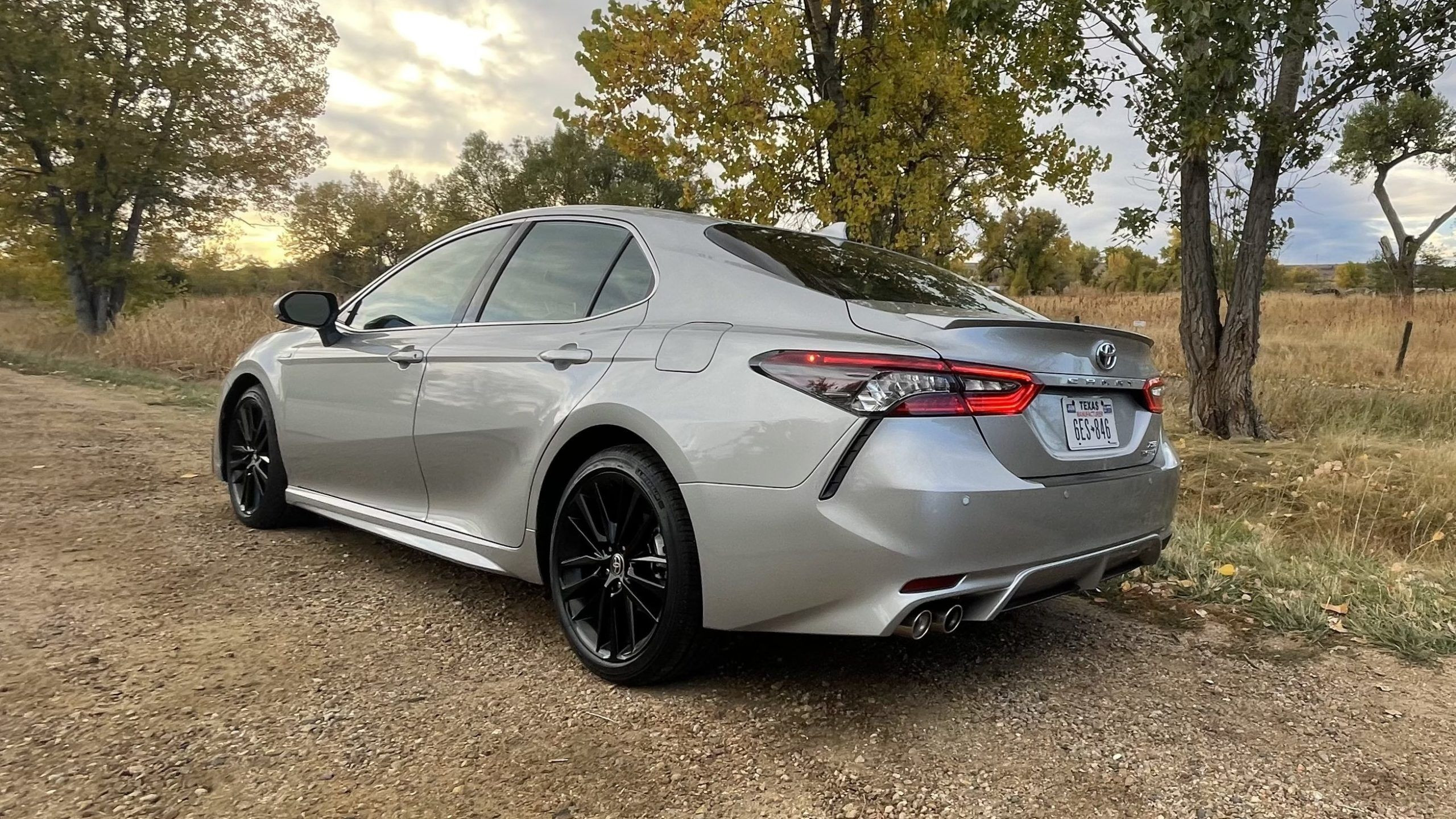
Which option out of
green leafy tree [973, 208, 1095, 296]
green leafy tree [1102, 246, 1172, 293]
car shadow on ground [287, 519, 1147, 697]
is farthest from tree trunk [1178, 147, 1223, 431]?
green leafy tree [1102, 246, 1172, 293]

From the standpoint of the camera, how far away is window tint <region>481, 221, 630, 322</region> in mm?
3051

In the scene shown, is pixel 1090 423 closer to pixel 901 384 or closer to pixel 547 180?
pixel 901 384

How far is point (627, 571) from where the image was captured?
8.64 ft

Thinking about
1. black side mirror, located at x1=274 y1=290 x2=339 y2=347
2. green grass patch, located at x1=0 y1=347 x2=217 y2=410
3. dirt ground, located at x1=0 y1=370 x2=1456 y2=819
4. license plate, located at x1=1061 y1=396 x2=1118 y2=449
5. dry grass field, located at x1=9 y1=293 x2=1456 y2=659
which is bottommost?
dry grass field, located at x1=9 y1=293 x2=1456 y2=659

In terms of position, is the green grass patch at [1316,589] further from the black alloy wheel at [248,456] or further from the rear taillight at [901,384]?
the black alloy wheel at [248,456]

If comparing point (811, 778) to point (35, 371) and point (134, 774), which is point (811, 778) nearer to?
point (134, 774)

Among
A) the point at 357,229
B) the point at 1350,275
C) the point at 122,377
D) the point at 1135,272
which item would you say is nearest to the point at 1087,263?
the point at 1135,272

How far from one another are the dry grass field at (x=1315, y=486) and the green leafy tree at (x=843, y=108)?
142 inches

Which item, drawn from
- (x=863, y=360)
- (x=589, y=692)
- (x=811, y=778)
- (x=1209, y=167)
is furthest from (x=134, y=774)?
(x=1209, y=167)

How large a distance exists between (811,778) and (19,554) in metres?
3.66

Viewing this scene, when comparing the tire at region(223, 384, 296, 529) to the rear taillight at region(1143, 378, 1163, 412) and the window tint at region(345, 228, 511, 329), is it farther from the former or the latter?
the rear taillight at region(1143, 378, 1163, 412)

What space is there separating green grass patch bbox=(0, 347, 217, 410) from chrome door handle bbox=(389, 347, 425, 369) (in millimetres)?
7254

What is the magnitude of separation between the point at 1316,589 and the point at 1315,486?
261 centimetres

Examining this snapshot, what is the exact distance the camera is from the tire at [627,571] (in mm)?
2445
